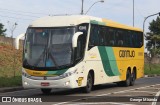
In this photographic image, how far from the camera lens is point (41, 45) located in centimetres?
2016

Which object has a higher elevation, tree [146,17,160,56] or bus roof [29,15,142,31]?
tree [146,17,160,56]

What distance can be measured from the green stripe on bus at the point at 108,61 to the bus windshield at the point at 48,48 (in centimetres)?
329

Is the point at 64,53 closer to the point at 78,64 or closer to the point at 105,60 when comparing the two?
the point at 78,64

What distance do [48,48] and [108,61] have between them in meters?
5.40

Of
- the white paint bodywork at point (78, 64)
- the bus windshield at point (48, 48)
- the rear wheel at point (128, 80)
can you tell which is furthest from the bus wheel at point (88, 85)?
the rear wheel at point (128, 80)

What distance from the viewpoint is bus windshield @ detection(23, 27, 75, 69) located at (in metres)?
19.9

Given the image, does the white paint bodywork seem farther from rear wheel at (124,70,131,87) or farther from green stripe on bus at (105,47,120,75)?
rear wheel at (124,70,131,87)

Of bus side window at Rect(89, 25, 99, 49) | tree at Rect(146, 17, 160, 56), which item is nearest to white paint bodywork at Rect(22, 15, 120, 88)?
bus side window at Rect(89, 25, 99, 49)

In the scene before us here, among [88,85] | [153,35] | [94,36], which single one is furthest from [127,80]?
[153,35]

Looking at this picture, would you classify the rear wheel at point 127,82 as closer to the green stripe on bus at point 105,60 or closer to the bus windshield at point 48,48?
the green stripe on bus at point 105,60

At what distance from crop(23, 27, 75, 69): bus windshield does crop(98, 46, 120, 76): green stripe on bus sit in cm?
329

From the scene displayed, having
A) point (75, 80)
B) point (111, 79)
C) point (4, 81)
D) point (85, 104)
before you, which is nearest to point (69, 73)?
point (75, 80)

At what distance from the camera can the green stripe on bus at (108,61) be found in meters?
23.6

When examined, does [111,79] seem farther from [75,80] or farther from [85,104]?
[85,104]
